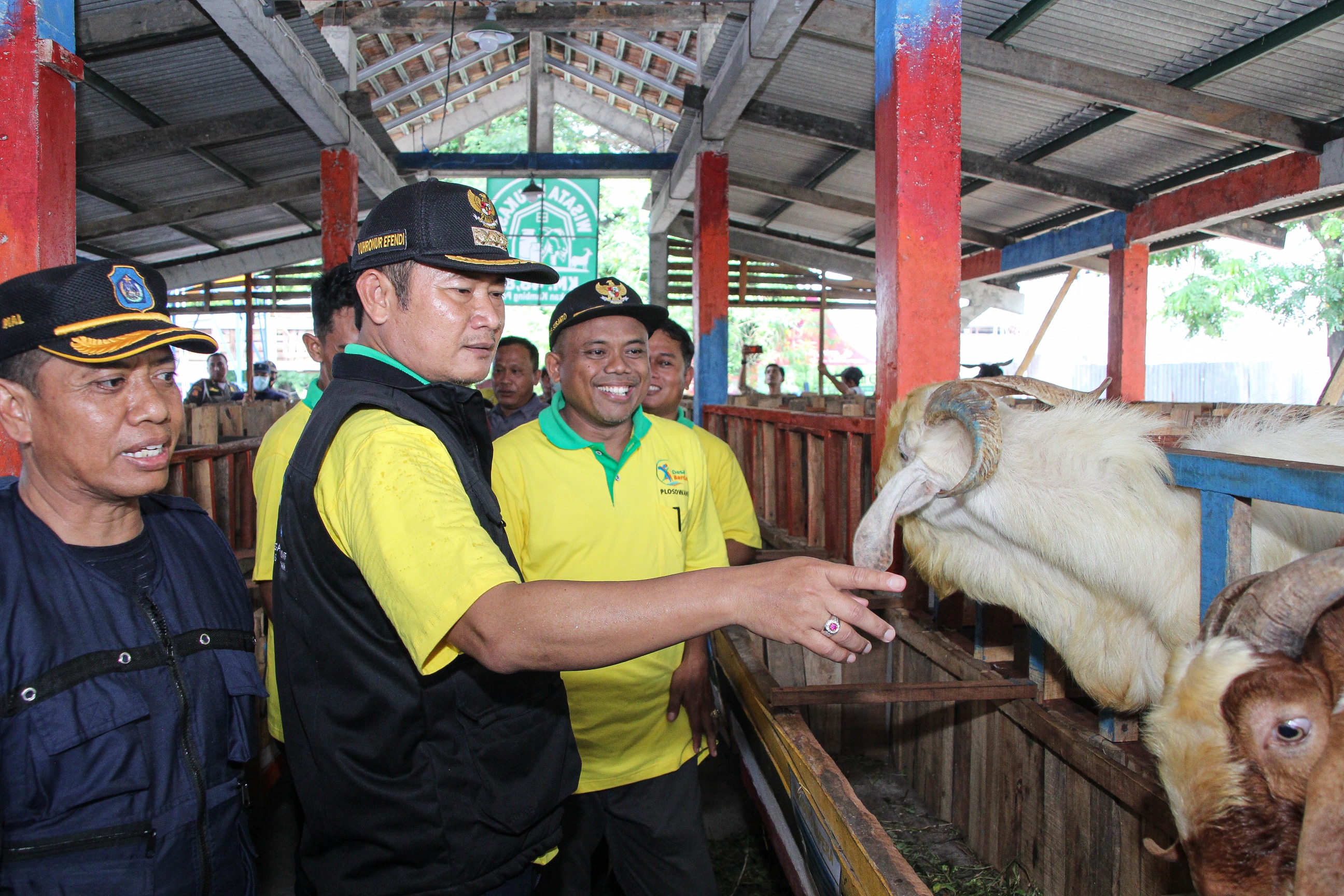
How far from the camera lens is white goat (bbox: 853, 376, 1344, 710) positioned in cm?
221

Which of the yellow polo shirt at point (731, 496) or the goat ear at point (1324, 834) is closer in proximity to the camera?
the goat ear at point (1324, 834)

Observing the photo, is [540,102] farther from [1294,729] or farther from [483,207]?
[1294,729]

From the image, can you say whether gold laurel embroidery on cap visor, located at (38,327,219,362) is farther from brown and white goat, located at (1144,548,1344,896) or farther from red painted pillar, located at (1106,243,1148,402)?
red painted pillar, located at (1106,243,1148,402)

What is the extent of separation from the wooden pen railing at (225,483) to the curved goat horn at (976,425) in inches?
130

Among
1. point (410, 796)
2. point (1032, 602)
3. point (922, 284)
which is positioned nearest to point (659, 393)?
point (922, 284)

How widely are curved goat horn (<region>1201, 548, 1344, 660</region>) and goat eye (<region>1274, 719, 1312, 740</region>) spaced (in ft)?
0.35

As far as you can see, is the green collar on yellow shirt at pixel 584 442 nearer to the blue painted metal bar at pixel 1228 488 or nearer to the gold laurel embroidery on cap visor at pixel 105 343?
the gold laurel embroidery on cap visor at pixel 105 343

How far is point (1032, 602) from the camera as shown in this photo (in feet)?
9.04

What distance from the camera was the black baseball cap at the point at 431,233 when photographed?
154 cm

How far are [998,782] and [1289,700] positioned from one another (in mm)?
1873

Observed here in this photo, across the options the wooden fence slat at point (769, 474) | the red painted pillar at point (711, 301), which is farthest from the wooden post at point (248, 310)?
the wooden fence slat at point (769, 474)

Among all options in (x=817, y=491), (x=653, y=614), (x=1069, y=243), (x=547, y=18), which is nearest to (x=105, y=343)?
(x=653, y=614)

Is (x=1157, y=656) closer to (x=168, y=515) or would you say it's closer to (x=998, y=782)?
(x=998, y=782)

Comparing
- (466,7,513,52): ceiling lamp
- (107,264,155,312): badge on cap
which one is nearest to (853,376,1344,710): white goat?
(107,264,155,312): badge on cap
